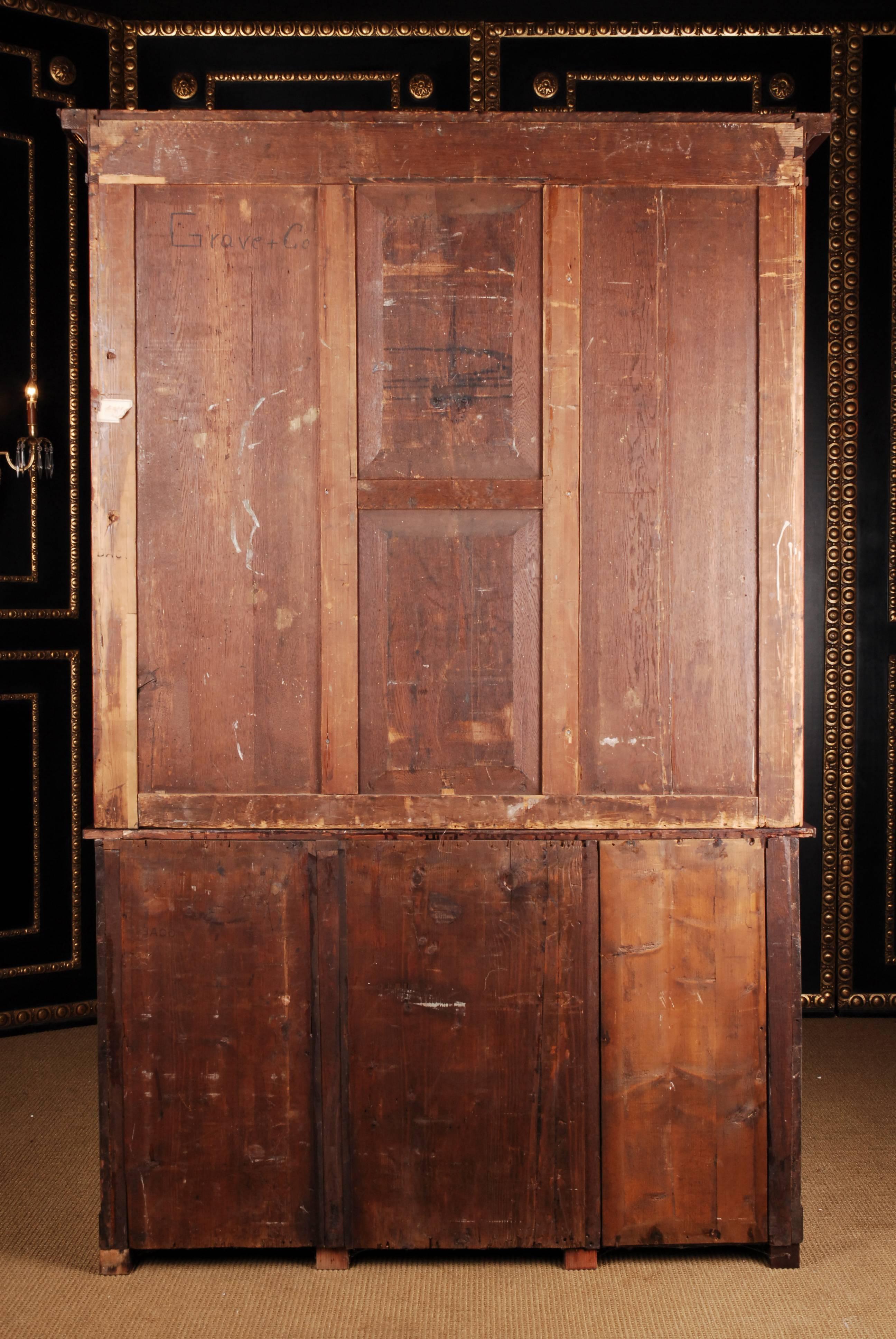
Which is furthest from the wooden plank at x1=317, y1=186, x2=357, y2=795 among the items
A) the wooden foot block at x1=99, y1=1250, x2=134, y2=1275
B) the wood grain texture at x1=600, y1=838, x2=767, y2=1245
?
the wooden foot block at x1=99, y1=1250, x2=134, y2=1275

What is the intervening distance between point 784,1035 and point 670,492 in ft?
3.88

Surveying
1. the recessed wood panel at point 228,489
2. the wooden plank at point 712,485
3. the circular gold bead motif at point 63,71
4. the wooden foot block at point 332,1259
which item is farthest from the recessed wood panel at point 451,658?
the circular gold bead motif at point 63,71

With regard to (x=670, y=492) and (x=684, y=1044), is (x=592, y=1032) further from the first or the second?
(x=670, y=492)

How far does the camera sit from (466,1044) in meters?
2.33

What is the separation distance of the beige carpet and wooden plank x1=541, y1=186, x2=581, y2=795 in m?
1.04

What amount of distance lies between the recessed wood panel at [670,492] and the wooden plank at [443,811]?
40 mm

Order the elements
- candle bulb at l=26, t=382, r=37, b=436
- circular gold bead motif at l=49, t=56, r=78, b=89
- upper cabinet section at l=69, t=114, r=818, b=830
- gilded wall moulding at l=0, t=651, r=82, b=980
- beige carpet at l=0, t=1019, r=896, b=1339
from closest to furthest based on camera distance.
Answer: beige carpet at l=0, t=1019, r=896, b=1339, upper cabinet section at l=69, t=114, r=818, b=830, candle bulb at l=26, t=382, r=37, b=436, circular gold bead motif at l=49, t=56, r=78, b=89, gilded wall moulding at l=0, t=651, r=82, b=980

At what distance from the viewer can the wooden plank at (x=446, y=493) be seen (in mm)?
2297

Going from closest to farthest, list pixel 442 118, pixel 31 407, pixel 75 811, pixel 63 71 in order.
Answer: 1. pixel 442 118
2. pixel 31 407
3. pixel 63 71
4. pixel 75 811

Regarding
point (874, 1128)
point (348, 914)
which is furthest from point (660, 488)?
point (874, 1128)

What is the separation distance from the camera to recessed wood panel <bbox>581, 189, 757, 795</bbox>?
2.29 m

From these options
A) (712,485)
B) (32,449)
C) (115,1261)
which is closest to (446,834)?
(712,485)

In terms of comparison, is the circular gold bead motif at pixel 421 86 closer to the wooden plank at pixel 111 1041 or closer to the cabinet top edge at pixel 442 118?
the cabinet top edge at pixel 442 118

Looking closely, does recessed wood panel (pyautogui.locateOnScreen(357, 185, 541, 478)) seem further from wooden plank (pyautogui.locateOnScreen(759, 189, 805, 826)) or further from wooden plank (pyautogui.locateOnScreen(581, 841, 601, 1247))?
wooden plank (pyautogui.locateOnScreen(581, 841, 601, 1247))
